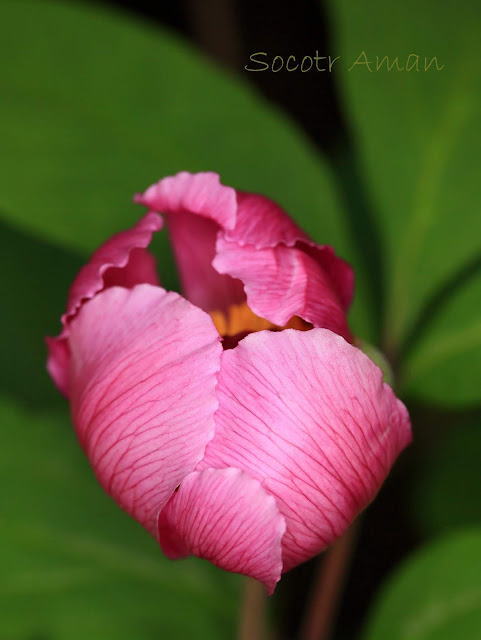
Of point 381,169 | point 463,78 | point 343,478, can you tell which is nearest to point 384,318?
point 381,169

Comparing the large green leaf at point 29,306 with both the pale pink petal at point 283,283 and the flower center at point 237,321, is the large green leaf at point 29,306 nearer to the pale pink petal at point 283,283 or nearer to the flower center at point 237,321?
the flower center at point 237,321

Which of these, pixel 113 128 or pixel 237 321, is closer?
pixel 237 321

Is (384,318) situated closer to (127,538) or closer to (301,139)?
(301,139)

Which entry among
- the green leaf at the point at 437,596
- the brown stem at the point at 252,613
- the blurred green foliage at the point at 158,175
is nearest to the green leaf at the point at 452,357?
the blurred green foliage at the point at 158,175

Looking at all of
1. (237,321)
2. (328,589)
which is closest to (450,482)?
(328,589)

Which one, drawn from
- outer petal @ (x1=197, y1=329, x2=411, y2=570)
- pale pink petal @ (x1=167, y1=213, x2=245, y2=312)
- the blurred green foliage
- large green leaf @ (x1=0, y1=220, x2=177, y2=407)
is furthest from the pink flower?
large green leaf @ (x1=0, y1=220, x2=177, y2=407)

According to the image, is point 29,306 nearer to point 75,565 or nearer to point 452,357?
point 75,565
